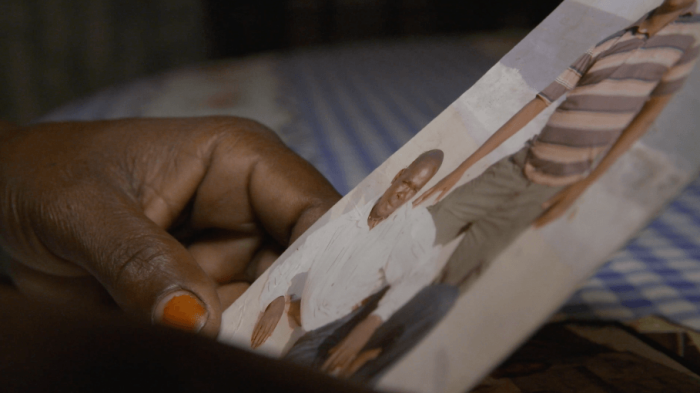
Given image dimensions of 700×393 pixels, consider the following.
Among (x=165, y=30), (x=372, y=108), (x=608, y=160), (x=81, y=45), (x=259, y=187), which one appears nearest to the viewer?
(x=608, y=160)

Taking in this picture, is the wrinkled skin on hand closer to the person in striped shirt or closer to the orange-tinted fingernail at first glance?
the orange-tinted fingernail

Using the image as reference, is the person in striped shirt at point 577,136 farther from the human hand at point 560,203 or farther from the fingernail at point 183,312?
the fingernail at point 183,312

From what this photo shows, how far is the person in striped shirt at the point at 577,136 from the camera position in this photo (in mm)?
234

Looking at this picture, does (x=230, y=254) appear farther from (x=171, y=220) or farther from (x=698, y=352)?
(x=698, y=352)

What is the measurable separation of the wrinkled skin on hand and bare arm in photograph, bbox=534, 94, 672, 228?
205 millimetres

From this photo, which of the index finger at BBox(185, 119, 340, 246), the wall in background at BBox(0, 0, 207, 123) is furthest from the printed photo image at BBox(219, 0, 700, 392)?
the wall in background at BBox(0, 0, 207, 123)

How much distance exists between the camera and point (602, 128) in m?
0.24

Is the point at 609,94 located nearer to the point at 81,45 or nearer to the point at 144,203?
the point at 144,203

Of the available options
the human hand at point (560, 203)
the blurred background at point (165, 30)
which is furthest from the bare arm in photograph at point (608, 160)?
the blurred background at point (165, 30)

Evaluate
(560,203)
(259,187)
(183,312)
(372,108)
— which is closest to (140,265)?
(183,312)

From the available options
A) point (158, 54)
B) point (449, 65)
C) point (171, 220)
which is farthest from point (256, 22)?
point (171, 220)

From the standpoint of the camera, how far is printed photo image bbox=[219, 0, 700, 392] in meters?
0.22

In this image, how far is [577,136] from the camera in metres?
0.25

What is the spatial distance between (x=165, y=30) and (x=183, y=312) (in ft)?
7.70
